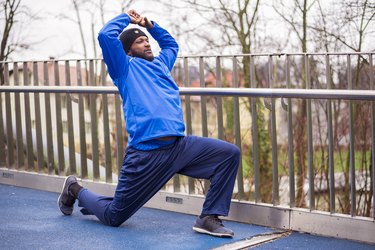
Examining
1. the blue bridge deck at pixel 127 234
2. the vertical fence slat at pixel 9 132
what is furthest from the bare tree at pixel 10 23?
the blue bridge deck at pixel 127 234

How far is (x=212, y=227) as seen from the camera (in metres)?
4.06

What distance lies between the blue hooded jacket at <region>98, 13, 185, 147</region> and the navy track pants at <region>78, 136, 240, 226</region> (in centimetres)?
13

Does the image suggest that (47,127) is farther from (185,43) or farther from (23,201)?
(185,43)

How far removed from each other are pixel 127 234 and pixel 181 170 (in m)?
0.54

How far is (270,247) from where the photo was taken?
386 centimetres

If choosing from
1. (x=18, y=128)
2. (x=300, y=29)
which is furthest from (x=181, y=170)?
(x=300, y=29)

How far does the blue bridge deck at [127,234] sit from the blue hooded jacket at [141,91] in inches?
24.6

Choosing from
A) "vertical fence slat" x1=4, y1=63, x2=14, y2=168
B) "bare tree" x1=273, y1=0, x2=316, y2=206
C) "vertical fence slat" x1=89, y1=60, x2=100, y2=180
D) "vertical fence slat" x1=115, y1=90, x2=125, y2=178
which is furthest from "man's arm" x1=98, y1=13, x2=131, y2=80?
"bare tree" x1=273, y1=0, x2=316, y2=206

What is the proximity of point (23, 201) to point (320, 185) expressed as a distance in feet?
28.2

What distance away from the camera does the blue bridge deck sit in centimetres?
385

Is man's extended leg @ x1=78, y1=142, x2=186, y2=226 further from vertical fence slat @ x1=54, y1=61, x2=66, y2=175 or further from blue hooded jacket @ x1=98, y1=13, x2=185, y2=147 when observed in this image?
vertical fence slat @ x1=54, y1=61, x2=66, y2=175

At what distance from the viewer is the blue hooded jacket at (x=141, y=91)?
398 cm

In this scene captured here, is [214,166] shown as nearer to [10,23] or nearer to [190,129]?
[190,129]

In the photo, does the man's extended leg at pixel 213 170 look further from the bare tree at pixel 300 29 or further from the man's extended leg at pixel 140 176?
the bare tree at pixel 300 29
